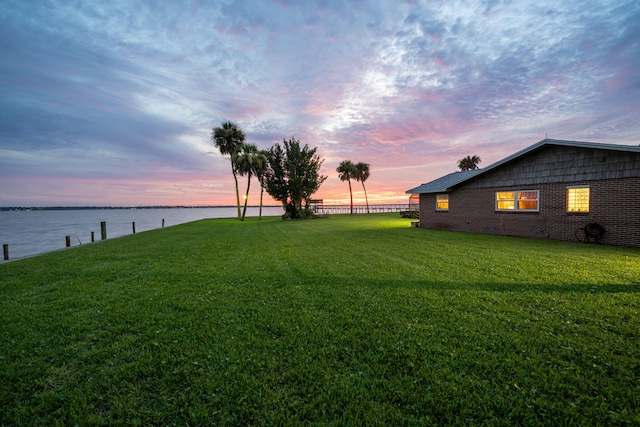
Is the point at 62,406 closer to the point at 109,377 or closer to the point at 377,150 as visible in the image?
the point at 109,377

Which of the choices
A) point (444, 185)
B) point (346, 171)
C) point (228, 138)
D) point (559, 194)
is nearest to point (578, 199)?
point (559, 194)

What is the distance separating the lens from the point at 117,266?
886 centimetres

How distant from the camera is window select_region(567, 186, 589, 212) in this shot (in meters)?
11.8

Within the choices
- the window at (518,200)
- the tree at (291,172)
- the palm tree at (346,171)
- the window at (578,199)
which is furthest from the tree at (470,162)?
the window at (578,199)

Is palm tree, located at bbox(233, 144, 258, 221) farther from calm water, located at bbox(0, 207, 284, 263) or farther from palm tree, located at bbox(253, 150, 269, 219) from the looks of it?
calm water, located at bbox(0, 207, 284, 263)

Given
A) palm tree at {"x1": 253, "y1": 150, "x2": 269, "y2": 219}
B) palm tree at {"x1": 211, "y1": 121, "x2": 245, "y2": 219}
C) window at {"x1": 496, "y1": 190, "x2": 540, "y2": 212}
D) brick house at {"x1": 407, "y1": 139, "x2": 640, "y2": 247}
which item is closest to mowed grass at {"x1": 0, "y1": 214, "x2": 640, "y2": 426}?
brick house at {"x1": 407, "y1": 139, "x2": 640, "y2": 247}

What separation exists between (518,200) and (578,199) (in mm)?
2436

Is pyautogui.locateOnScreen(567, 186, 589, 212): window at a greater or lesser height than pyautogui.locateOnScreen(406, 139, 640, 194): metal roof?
lesser

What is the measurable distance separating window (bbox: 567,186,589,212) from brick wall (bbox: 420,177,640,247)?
0.21 meters

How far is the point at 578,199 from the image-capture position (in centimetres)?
1206

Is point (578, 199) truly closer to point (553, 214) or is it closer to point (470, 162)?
point (553, 214)

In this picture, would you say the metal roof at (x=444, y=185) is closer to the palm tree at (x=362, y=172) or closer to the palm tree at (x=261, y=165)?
the palm tree at (x=261, y=165)

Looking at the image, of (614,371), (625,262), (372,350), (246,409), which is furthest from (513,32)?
(246,409)

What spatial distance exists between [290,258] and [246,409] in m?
7.08
